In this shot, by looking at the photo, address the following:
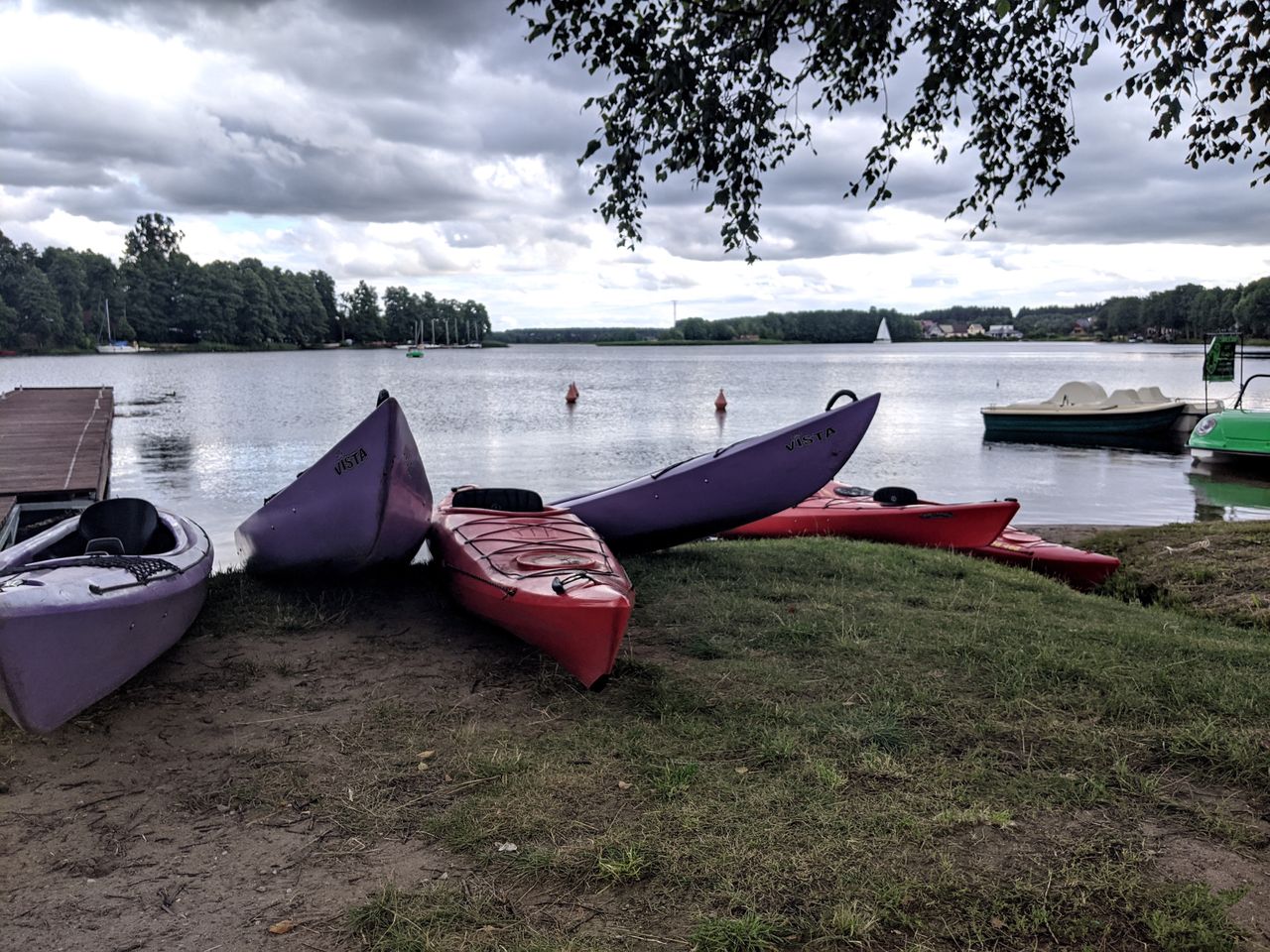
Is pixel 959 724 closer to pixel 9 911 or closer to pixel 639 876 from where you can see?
pixel 639 876

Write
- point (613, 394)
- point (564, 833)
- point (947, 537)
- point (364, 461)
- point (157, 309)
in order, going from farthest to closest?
1. point (157, 309)
2. point (613, 394)
3. point (947, 537)
4. point (364, 461)
5. point (564, 833)

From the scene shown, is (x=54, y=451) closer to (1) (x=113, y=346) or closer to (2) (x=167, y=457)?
(2) (x=167, y=457)

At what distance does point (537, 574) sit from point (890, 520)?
590 centimetres

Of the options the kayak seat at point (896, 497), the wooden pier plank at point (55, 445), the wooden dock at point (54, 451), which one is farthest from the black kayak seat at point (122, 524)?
the kayak seat at point (896, 497)

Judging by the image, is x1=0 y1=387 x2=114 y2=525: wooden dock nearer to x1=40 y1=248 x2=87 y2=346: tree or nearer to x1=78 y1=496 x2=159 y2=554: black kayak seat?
x1=78 y1=496 x2=159 y2=554: black kayak seat

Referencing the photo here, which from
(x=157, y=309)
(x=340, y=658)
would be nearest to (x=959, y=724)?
(x=340, y=658)

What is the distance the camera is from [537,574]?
5668mm

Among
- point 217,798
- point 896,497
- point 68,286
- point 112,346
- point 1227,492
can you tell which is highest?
point 68,286

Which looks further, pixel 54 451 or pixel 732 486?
pixel 54 451

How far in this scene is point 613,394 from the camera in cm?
5019

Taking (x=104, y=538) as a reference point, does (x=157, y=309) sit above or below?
above

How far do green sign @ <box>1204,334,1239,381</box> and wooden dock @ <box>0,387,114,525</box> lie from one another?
25.6 m

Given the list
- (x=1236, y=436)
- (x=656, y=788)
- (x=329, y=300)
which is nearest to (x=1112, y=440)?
(x=1236, y=436)

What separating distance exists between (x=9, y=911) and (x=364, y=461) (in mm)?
3708
